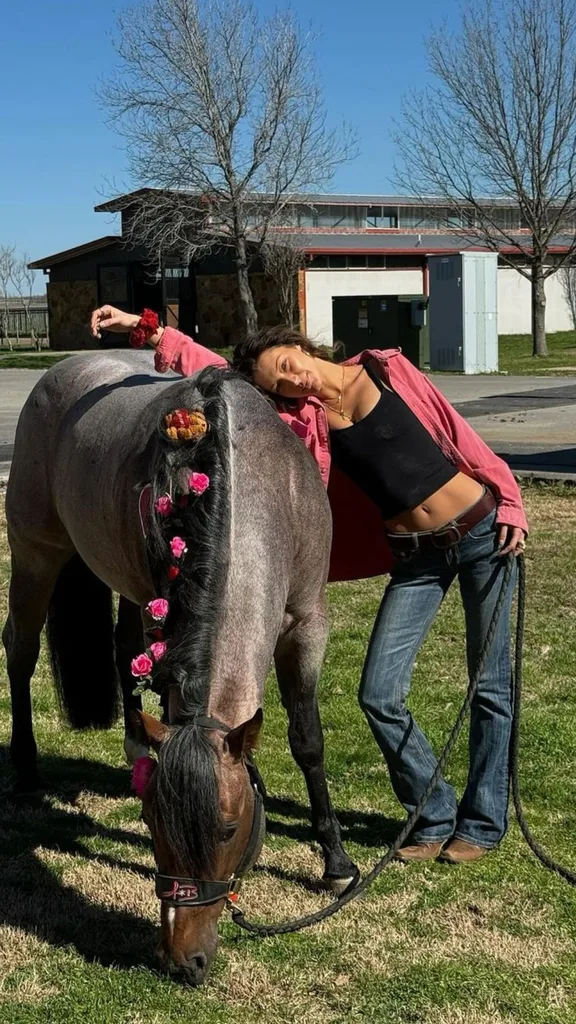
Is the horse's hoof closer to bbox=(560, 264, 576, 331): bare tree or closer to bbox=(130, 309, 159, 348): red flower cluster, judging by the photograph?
bbox=(130, 309, 159, 348): red flower cluster

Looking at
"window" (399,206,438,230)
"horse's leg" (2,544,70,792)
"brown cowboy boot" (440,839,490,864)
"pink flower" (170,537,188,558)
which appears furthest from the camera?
"window" (399,206,438,230)

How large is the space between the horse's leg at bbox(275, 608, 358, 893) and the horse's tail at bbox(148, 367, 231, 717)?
63 centimetres

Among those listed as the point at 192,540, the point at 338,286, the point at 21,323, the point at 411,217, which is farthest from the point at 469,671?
the point at 411,217

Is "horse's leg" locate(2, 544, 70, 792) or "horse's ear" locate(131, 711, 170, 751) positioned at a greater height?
"horse's ear" locate(131, 711, 170, 751)

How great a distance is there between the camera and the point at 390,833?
4367 mm

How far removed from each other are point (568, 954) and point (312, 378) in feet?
6.44

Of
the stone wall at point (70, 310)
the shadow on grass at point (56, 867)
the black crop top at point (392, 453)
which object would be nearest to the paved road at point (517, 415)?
the shadow on grass at point (56, 867)

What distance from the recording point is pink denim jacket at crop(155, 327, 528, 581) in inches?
150

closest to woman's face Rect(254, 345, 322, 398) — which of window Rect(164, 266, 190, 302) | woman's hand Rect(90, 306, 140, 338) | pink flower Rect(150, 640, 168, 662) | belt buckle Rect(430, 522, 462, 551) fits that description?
belt buckle Rect(430, 522, 462, 551)

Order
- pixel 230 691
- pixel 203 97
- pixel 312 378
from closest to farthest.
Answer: pixel 230 691, pixel 312 378, pixel 203 97

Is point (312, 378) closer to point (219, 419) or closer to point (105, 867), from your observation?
point (219, 419)

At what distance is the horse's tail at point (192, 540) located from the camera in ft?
9.74

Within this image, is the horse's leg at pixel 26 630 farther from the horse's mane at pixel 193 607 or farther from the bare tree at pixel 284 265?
the bare tree at pixel 284 265

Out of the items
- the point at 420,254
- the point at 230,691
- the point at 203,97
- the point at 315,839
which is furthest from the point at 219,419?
the point at 420,254
